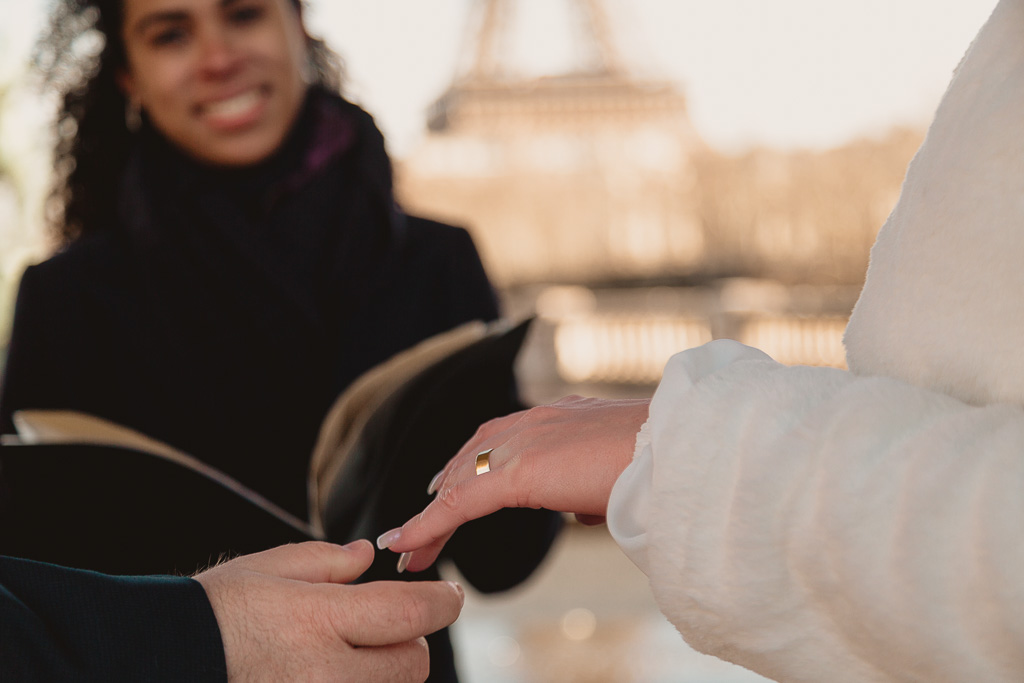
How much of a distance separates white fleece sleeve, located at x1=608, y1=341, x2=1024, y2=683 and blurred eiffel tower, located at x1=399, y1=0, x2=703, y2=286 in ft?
29.0

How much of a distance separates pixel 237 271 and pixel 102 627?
2.41ft

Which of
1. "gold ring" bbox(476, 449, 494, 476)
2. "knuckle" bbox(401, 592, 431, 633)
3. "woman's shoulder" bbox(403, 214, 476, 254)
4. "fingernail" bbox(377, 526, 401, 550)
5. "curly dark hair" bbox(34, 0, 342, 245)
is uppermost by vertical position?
"curly dark hair" bbox(34, 0, 342, 245)

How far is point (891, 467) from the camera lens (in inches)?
16.0

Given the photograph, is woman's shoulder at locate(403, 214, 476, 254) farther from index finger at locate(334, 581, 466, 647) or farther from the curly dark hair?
index finger at locate(334, 581, 466, 647)

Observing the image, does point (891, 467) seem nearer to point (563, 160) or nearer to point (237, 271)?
point (237, 271)

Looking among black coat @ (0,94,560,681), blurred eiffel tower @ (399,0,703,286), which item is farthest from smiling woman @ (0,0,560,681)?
blurred eiffel tower @ (399,0,703,286)

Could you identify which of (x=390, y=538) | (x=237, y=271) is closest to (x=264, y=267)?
(x=237, y=271)

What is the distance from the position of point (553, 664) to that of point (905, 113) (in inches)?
266

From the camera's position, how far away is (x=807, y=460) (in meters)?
0.42

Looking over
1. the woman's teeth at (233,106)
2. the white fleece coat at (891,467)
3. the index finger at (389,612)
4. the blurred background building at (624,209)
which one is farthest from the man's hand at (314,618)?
the blurred background building at (624,209)

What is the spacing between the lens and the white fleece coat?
392 mm

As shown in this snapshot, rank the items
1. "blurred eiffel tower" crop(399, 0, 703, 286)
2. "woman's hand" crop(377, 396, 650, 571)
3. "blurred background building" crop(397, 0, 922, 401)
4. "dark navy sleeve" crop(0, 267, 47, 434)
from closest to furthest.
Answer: "woman's hand" crop(377, 396, 650, 571) < "dark navy sleeve" crop(0, 267, 47, 434) < "blurred background building" crop(397, 0, 922, 401) < "blurred eiffel tower" crop(399, 0, 703, 286)

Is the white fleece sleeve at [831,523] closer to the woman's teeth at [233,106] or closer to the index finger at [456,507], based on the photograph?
the index finger at [456,507]

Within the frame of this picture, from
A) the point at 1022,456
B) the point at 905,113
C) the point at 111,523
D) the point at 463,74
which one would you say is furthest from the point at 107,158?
the point at 463,74
